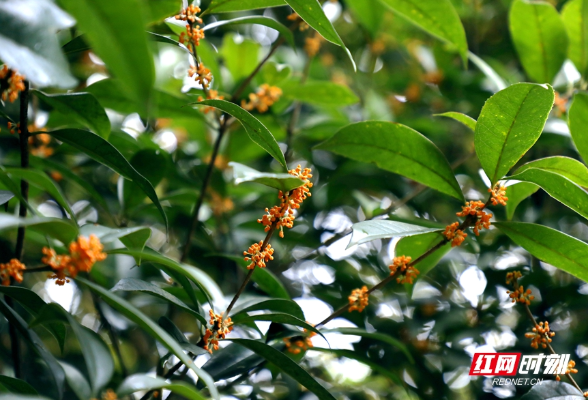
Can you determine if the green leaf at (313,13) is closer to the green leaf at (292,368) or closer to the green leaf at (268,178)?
the green leaf at (268,178)

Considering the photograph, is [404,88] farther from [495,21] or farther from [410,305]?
[410,305]

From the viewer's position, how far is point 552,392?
1.09 m

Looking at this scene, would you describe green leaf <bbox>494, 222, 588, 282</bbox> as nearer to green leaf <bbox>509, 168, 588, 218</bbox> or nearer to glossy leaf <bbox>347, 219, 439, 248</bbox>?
green leaf <bbox>509, 168, 588, 218</bbox>

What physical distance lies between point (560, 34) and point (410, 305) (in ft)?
3.34

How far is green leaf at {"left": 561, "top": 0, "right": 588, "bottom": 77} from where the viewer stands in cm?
161

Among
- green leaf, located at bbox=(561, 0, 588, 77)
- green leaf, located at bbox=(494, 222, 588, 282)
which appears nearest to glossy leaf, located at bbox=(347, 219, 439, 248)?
green leaf, located at bbox=(494, 222, 588, 282)

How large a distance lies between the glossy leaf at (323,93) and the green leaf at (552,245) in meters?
0.74

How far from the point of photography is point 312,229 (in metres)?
1.96

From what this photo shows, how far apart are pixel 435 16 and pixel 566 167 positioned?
0.52 metres

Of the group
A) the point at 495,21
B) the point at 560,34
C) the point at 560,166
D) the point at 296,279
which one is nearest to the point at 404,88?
the point at 495,21

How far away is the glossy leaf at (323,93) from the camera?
5.39 feet

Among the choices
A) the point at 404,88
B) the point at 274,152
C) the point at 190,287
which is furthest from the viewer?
the point at 404,88

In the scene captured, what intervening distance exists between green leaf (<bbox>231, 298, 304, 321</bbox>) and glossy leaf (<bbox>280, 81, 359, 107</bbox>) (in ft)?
2.59

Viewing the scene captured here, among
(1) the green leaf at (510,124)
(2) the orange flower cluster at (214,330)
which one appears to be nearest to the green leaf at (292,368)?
(2) the orange flower cluster at (214,330)
